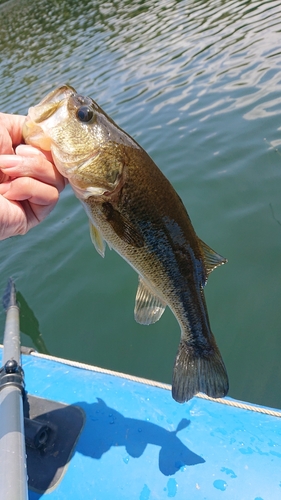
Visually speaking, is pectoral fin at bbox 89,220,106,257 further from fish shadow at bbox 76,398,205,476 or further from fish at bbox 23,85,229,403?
fish shadow at bbox 76,398,205,476

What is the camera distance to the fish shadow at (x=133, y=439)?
273cm

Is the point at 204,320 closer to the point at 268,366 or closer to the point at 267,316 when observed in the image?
the point at 268,366

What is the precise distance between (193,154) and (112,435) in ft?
18.6

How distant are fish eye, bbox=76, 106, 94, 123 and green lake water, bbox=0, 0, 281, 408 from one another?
3107mm

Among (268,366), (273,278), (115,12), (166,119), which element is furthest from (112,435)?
(115,12)

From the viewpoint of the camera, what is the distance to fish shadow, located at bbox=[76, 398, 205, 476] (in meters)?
2.73

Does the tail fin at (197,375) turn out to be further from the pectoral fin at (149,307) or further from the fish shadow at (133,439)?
the fish shadow at (133,439)

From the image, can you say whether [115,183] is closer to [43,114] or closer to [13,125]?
[43,114]

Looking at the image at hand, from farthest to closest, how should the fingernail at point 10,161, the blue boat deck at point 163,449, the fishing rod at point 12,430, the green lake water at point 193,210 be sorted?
the green lake water at point 193,210 < the blue boat deck at point 163,449 < the fishing rod at point 12,430 < the fingernail at point 10,161

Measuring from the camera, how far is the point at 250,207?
5.87 metres

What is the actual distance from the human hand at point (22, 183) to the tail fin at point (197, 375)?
3.91 ft

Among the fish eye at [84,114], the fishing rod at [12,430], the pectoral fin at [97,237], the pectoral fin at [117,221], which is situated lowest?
the fishing rod at [12,430]

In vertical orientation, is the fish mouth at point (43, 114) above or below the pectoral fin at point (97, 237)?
above

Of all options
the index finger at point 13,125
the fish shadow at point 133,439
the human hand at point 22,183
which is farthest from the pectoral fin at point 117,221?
the fish shadow at point 133,439
